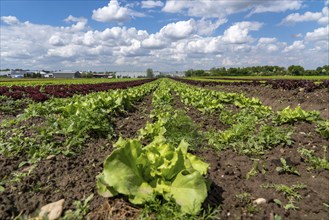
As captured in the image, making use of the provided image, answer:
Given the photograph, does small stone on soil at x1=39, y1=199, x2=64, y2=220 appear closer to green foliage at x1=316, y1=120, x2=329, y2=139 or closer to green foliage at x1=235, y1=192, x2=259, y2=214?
green foliage at x1=235, y1=192, x2=259, y2=214

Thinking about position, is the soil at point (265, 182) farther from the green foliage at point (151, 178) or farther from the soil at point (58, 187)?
the soil at point (58, 187)

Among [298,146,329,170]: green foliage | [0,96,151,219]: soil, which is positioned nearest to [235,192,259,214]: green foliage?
[0,96,151,219]: soil

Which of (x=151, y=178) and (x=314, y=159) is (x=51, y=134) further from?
(x=314, y=159)

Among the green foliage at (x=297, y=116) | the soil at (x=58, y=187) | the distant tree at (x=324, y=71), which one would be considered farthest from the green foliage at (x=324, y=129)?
the distant tree at (x=324, y=71)

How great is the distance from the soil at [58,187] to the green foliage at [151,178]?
17 cm

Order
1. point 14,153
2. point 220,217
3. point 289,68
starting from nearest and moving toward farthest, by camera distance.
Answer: point 220,217 < point 14,153 < point 289,68

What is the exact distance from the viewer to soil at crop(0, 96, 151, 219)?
2885 mm

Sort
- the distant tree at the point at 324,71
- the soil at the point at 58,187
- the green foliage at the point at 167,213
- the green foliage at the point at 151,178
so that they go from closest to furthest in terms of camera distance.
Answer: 1. the green foliage at the point at 167,213
2. the green foliage at the point at 151,178
3. the soil at the point at 58,187
4. the distant tree at the point at 324,71

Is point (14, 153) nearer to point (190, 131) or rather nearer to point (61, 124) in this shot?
point (61, 124)

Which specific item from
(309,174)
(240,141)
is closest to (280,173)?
(309,174)

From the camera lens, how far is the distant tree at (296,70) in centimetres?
7788

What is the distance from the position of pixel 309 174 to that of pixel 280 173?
1.18 feet

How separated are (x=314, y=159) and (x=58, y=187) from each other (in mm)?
3389

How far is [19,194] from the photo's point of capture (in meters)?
3.21
